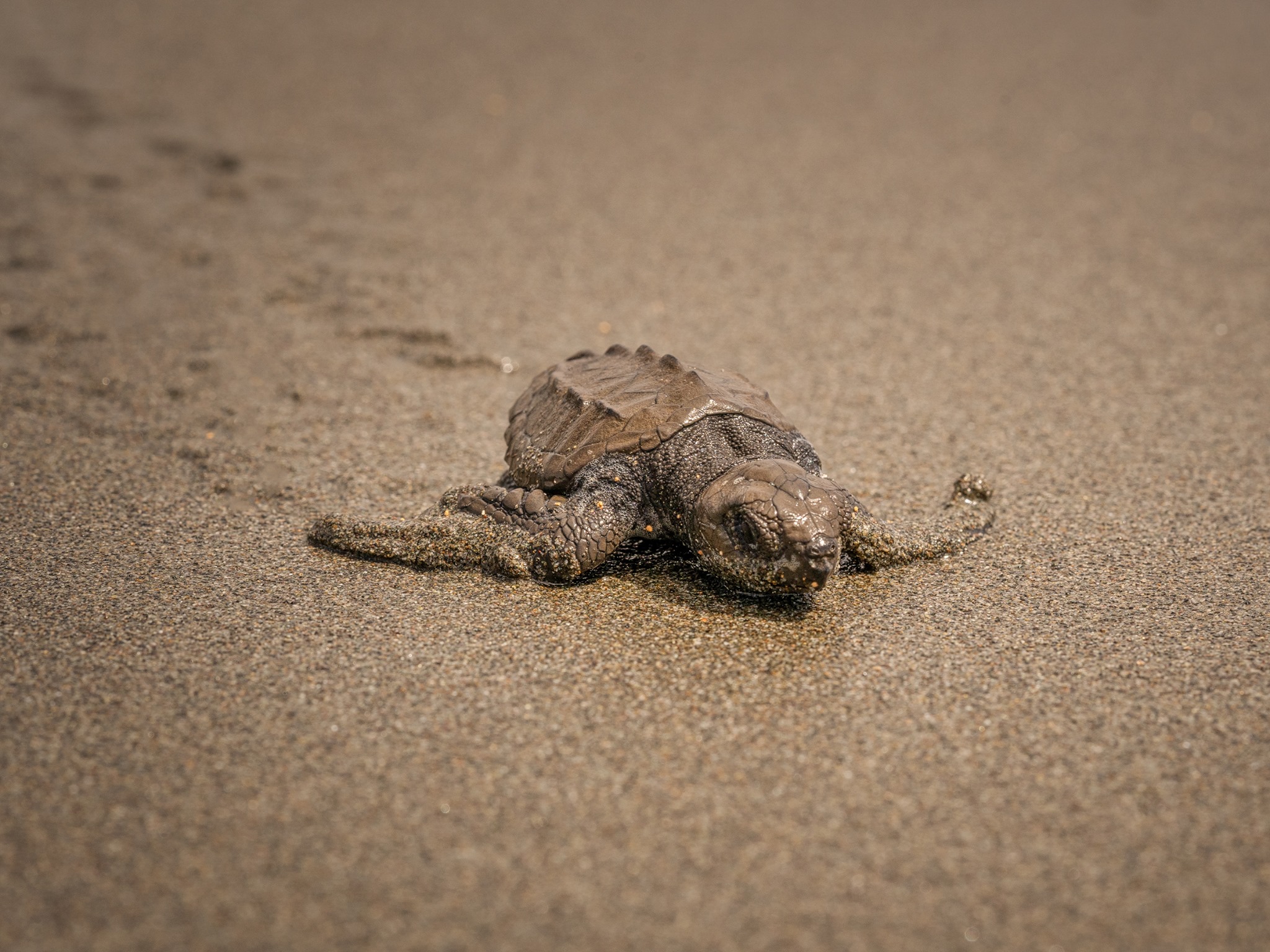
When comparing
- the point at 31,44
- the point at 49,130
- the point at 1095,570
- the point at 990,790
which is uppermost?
the point at 31,44

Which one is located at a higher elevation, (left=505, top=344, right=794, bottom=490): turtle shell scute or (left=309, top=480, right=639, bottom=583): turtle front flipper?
(left=505, top=344, right=794, bottom=490): turtle shell scute

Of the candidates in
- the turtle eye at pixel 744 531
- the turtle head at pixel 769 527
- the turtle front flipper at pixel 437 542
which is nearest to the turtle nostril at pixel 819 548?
the turtle head at pixel 769 527

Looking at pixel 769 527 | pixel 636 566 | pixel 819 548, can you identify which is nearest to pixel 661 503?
pixel 636 566

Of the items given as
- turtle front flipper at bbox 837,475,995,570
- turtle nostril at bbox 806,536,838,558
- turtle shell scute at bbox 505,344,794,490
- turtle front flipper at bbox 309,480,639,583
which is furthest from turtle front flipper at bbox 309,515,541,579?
turtle front flipper at bbox 837,475,995,570

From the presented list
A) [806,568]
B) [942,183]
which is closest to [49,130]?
[942,183]

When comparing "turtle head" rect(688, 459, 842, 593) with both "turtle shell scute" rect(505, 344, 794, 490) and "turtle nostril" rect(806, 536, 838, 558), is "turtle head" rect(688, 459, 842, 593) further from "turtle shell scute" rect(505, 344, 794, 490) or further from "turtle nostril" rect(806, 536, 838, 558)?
"turtle shell scute" rect(505, 344, 794, 490)

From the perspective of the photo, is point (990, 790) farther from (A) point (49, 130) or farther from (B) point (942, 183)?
(A) point (49, 130)
